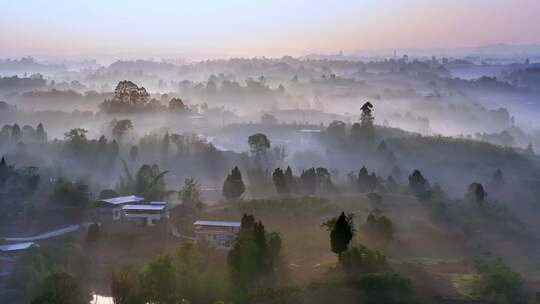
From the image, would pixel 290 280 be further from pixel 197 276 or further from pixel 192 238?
pixel 192 238

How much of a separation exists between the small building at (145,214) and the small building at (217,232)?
166 inches

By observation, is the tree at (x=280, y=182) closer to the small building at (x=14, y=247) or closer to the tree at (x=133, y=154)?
the small building at (x=14, y=247)

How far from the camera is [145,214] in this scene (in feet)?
128

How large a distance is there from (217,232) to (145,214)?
23.1 ft

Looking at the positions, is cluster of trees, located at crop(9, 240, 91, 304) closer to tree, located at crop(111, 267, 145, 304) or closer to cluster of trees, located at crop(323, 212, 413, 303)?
tree, located at crop(111, 267, 145, 304)

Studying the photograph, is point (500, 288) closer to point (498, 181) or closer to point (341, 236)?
point (341, 236)

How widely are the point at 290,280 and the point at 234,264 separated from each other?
2.84m

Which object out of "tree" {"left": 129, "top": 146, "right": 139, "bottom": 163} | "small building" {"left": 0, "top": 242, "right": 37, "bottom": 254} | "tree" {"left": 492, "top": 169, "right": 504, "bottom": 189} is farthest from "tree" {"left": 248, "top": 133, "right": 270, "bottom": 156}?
"small building" {"left": 0, "top": 242, "right": 37, "bottom": 254}

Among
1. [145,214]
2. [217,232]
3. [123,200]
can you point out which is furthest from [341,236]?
[123,200]

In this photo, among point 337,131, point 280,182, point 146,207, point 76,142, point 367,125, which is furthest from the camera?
point 337,131

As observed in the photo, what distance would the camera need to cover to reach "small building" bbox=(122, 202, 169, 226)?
38.7m

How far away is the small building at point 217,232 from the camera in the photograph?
110 feet

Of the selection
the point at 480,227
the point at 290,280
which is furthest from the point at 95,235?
the point at 480,227

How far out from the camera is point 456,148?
2559 inches
